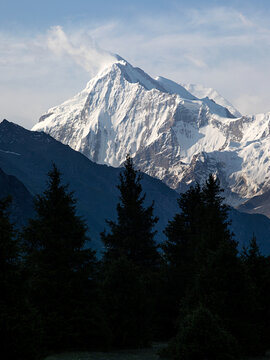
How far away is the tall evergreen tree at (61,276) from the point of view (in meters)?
32.1

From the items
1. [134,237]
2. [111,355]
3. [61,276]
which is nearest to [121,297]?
[61,276]

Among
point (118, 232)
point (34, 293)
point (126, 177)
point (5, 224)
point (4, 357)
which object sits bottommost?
point (4, 357)

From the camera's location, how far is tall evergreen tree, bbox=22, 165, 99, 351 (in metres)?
32.1

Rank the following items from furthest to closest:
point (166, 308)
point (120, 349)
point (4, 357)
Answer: point (166, 308)
point (120, 349)
point (4, 357)

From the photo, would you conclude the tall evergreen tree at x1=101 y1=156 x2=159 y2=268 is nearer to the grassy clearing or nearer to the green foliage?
the grassy clearing

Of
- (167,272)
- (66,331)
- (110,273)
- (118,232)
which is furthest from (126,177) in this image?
(66,331)

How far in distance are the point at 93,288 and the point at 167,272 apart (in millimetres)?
14478

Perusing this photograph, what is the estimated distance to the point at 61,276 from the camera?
108 feet

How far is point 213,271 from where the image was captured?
32312 mm

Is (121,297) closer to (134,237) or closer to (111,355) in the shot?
(111,355)

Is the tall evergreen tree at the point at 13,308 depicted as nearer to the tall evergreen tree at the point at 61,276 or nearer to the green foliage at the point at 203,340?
the tall evergreen tree at the point at 61,276

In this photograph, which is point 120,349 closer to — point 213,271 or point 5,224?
point 213,271

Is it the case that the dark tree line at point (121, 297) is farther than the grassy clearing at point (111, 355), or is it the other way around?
the grassy clearing at point (111, 355)

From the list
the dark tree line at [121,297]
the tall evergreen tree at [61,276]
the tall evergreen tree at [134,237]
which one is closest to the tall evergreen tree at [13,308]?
the dark tree line at [121,297]
